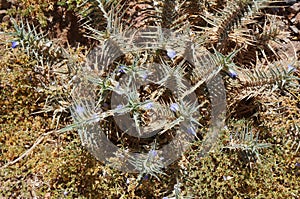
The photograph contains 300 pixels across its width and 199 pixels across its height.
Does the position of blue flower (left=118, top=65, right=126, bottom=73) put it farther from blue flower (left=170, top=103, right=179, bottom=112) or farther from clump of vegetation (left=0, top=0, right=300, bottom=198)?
blue flower (left=170, top=103, right=179, bottom=112)

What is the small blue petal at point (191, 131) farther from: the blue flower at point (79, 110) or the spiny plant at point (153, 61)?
the blue flower at point (79, 110)

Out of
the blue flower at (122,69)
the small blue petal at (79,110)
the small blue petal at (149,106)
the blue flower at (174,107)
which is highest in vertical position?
the blue flower at (122,69)

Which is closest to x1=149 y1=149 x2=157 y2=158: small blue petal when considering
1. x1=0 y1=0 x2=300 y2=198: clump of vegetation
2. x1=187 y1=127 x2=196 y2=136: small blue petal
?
x1=0 y1=0 x2=300 y2=198: clump of vegetation

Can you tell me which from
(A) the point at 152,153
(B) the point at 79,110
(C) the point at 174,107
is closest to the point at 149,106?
(C) the point at 174,107

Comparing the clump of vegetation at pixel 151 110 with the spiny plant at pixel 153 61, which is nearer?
the spiny plant at pixel 153 61

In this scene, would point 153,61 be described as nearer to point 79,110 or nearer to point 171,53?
point 171,53

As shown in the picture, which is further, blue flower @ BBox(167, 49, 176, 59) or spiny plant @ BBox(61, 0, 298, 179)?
blue flower @ BBox(167, 49, 176, 59)

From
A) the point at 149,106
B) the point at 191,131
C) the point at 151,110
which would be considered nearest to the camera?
the point at 149,106

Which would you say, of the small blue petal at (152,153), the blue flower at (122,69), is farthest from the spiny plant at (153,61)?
the small blue petal at (152,153)
